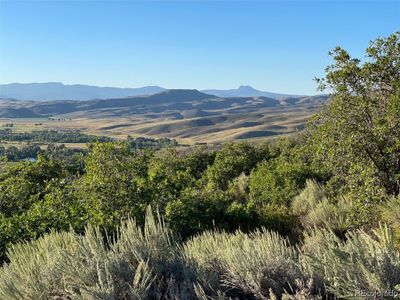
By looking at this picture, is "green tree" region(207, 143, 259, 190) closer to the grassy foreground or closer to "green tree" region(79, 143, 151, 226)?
"green tree" region(79, 143, 151, 226)

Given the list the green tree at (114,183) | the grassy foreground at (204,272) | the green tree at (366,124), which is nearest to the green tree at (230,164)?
the green tree at (114,183)

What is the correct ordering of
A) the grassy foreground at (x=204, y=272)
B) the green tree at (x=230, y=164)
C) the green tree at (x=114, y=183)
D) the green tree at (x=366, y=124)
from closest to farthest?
1. the grassy foreground at (x=204, y=272)
2. the green tree at (x=366, y=124)
3. the green tree at (x=114, y=183)
4. the green tree at (x=230, y=164)

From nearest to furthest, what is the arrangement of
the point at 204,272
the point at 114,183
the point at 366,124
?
the point at 204,272 → the point at 366,124 → the point at 114,183

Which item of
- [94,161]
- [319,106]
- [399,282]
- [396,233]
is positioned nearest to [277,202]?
[319,106]

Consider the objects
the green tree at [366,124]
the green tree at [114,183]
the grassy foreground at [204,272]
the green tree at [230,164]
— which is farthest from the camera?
the green tree at [230,164]

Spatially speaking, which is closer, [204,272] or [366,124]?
[204,272]

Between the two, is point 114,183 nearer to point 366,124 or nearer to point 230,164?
point 366,124

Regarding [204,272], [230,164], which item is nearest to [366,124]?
[204,272]

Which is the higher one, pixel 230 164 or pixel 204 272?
pixel 204 272

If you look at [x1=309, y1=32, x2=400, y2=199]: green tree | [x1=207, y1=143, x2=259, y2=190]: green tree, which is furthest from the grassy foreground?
[x1=207, y1=143, x2=259, y2=190]: green tree

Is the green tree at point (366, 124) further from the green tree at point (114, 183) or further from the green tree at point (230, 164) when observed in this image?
the green tree at point (230, 164)

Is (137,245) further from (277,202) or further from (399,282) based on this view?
(277,202)

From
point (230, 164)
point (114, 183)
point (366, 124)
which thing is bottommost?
point (230, 164)

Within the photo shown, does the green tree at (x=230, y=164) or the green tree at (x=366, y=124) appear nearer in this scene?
the green tree at (x=366, y=124)
